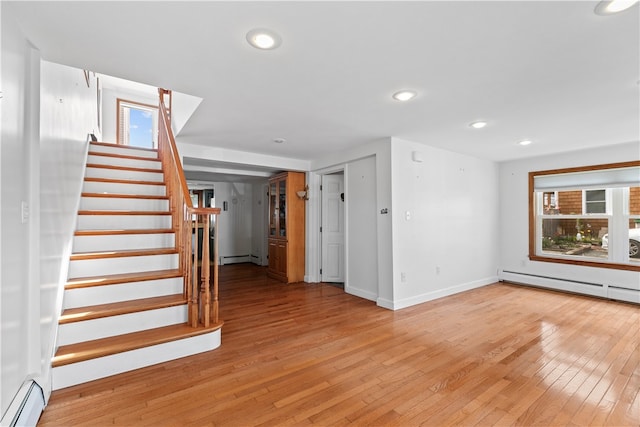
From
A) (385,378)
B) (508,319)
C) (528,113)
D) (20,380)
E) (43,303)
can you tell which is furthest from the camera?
(508,319)

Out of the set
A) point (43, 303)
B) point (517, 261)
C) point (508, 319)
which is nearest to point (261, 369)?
point (43, 303)

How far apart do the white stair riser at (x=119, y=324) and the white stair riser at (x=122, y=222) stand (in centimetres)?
129

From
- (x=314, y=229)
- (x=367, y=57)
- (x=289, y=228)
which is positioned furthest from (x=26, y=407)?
(x=314, y=229)

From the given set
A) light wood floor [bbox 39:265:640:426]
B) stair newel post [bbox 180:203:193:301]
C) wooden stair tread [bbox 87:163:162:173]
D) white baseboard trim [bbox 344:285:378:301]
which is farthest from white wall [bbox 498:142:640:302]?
wooden stair tread [bbox 87:163:162:173]

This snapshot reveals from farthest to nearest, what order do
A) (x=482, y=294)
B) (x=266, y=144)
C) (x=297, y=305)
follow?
1. (x=482, y=294)
2. (x=266, y=144)
3. (x=297, y=305)

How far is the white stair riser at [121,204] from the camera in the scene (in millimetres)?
3281

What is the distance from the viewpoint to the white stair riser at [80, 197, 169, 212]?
10.8 ft

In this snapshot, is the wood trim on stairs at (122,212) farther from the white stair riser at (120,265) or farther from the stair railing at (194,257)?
the white stair riser at (120,265)

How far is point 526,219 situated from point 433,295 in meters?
2.55

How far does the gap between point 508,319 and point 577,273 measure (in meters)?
2.29

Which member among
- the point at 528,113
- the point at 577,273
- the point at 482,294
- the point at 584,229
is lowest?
the point at 482,294

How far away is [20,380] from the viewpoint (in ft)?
5.08

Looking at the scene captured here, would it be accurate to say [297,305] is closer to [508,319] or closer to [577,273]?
[508,319]

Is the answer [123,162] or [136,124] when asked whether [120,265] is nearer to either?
[123,162]
